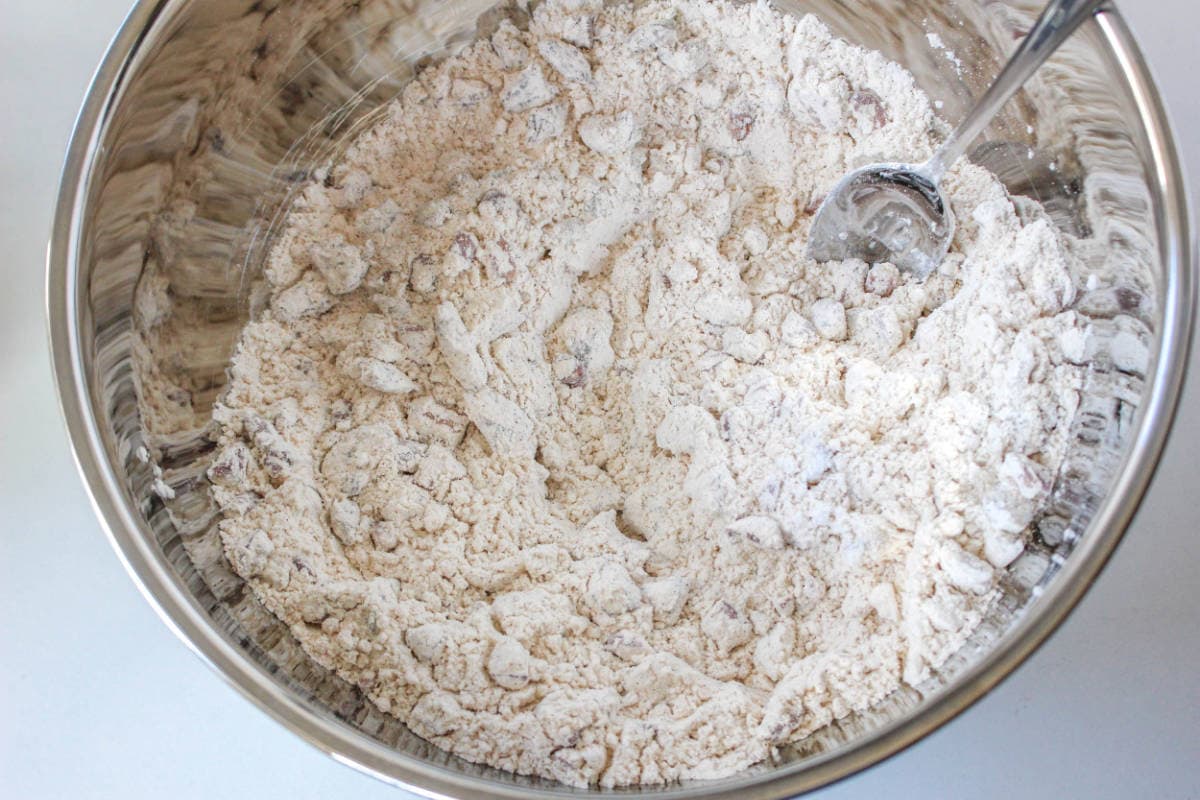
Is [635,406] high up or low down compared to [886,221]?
down

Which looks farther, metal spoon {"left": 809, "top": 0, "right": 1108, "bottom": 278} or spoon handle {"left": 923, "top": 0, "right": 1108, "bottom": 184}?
metal spoon {"left": 809, "top": 0, "right": 1108, "bottom": 278}

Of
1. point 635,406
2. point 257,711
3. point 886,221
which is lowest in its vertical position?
point 257,711

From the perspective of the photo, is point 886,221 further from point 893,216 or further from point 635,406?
point 635,406

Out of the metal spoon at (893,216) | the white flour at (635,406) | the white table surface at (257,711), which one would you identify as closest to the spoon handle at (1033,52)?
the metal spoon at (893,216)

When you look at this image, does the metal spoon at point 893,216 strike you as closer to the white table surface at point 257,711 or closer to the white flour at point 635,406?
the white flour at point 635,406

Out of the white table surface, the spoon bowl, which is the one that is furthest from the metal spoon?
the white table surface

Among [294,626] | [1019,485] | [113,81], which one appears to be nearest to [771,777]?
[1019,485]

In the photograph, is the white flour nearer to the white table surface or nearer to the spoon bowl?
the spoon bowl

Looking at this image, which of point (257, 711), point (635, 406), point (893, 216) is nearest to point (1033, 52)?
point (893, 216)
